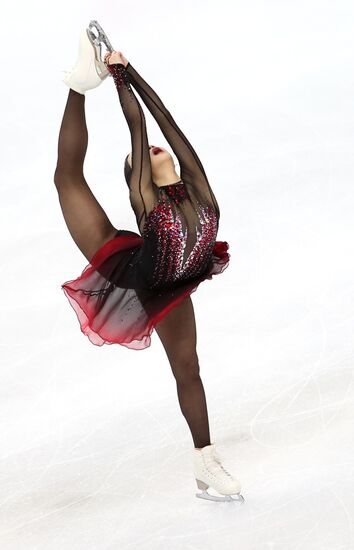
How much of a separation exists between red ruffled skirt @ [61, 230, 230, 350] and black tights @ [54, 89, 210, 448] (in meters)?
0.07

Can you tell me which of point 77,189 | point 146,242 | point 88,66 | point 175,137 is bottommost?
point 146,242

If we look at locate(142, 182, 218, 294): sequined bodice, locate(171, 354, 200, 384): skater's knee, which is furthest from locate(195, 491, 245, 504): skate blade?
locate(142, 182, 218, 294): sequined bodice

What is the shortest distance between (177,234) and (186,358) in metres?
0.53

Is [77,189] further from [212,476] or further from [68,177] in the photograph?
[212,476]

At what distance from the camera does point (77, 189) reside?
407 centimetres

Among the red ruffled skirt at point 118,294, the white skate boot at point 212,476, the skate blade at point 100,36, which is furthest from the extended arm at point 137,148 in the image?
the white skate boot at point 212,476

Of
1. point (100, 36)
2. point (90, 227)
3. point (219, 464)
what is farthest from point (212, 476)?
point (100, 36)

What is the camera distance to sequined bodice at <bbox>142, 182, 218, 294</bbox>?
3803 millimetres

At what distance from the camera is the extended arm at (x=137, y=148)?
372 cm

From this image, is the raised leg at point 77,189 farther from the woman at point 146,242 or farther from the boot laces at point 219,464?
the boot laces at point 219,464

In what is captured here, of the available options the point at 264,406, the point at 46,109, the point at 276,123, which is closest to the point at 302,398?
→ the point at 264,406

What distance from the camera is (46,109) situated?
778 cm

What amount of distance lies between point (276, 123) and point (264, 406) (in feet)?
10.3

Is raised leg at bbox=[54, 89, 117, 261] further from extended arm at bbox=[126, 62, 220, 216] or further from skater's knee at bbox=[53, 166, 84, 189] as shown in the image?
extended arm at bbox=[126, 62, 220, 216]
